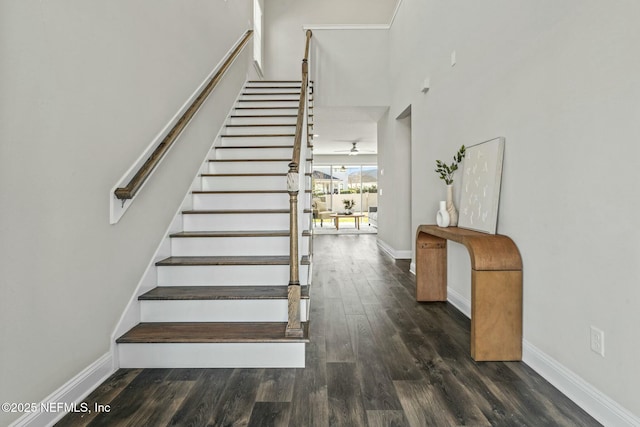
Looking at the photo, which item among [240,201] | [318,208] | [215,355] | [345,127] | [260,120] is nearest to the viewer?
[215,355]

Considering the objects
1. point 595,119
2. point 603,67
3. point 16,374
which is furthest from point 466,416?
point 16,374

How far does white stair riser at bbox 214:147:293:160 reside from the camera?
3.92 m

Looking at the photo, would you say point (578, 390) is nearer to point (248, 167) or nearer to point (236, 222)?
point (236, 222)

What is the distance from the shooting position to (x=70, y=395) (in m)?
1.62

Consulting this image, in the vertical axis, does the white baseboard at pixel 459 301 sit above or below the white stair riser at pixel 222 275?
below

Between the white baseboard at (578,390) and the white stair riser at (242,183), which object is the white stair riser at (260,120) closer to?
the white stair riser at (242,183)

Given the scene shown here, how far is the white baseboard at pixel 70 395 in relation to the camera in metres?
1.42

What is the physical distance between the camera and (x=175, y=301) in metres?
2.22

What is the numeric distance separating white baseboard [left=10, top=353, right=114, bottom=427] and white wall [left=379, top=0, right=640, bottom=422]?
2447mm

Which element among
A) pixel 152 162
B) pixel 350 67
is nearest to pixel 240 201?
pixel 152 162

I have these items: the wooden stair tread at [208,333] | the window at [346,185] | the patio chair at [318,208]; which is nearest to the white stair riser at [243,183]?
the wooden stair tread at [208,333]

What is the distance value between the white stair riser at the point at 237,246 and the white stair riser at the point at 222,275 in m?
0.28

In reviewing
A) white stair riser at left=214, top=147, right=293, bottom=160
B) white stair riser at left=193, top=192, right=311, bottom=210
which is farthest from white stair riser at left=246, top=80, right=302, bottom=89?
white stair riser at left=193, top=192, right=311, bottom=210

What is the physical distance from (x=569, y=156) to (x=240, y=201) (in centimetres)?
253
